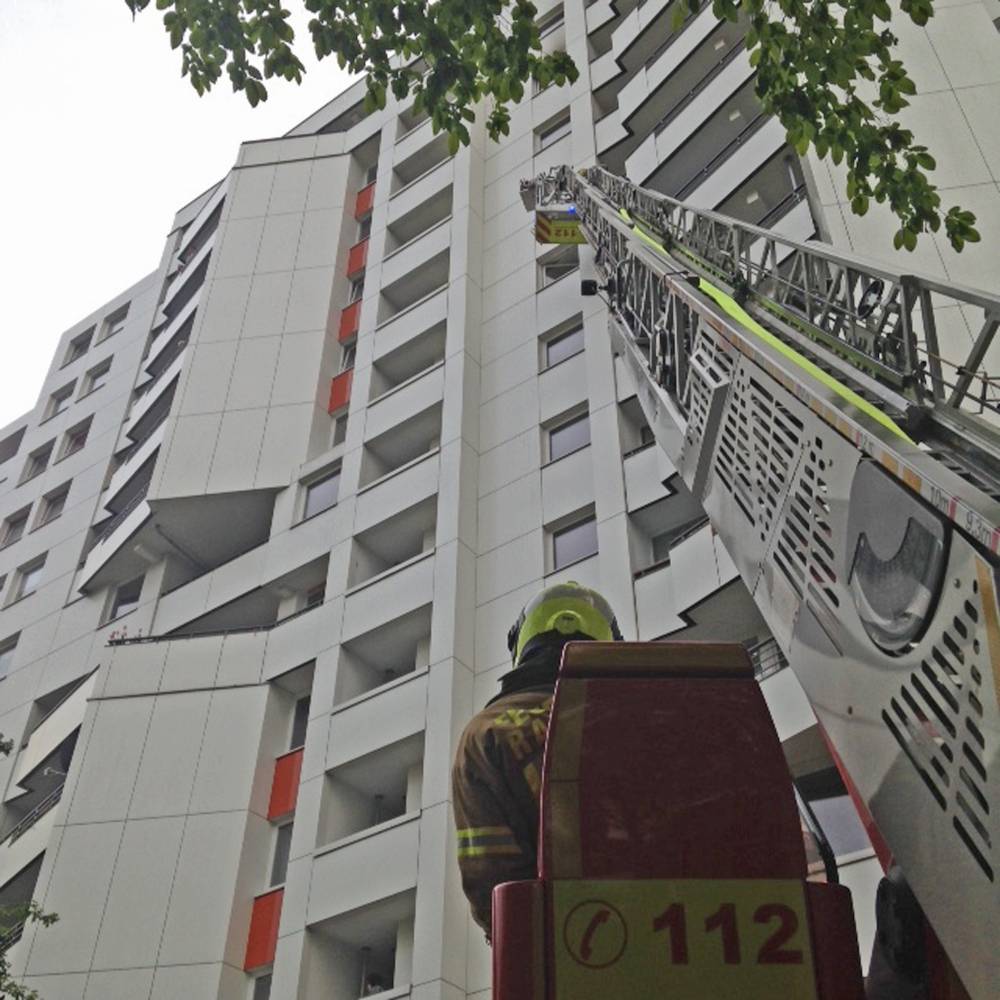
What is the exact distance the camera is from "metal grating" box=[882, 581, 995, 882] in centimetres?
217

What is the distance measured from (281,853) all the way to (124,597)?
1065 cm

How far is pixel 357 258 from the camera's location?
88.1 ft

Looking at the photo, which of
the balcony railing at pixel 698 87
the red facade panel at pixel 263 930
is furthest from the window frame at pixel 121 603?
the balcony railing at pixel 698 87

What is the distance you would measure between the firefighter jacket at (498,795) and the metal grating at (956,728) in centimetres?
142

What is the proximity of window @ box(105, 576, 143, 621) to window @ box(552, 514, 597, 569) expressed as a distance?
1253 centimetres

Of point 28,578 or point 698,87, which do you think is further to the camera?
point 28,578

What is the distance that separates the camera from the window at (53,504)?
105 ft

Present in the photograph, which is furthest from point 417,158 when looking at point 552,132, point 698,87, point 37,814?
point 37,814

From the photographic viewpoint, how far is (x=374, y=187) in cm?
2841

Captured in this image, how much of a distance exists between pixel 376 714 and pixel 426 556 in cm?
291

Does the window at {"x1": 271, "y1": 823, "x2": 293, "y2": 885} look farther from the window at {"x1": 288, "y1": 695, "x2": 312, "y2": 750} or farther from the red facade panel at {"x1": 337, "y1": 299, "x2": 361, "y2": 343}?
the red facade panel at {"x1": 337, "y1": 299, "x2": 361, "y2": 343}

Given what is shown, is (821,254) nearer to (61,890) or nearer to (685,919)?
(685,919)

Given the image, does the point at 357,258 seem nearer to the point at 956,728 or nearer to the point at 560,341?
the point at 560,341

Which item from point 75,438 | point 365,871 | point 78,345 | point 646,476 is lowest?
point 365,871
